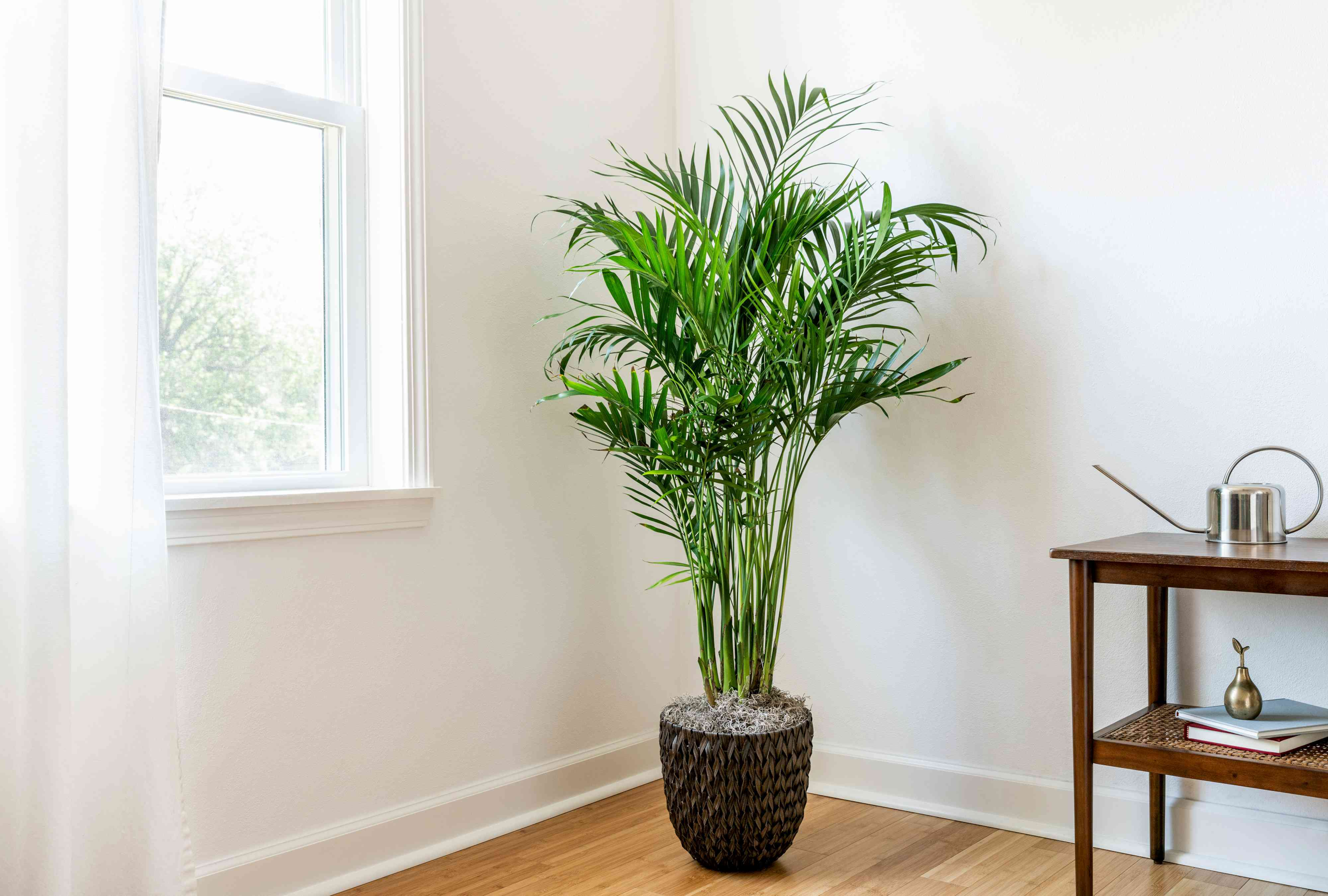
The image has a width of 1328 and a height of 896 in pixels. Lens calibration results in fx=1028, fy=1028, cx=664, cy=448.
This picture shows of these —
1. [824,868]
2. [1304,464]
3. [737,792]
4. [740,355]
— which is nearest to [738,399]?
[740,355]

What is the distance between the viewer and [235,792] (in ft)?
6.52

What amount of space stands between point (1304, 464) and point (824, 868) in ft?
4.27

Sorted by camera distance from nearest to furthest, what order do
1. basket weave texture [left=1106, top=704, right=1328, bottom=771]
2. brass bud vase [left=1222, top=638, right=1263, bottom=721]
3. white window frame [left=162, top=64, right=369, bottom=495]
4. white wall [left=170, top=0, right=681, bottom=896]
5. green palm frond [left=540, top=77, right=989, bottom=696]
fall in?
1. basket weave texture [left=1106, top=704, right=1328, bottom=771]
2. brass bud vase [left=1222, top=638, right=1263, bottom=721]
3. white wall [left=170, top=0, right=681, bottom=896]
4. green palm frond [left=540, top=77, right=989, bottom=696]
5. white window frame [left=162, top=64, right=369, bottom=495]

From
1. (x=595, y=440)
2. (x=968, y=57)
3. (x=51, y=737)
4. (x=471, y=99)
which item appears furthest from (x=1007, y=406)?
(x=51, y=737)

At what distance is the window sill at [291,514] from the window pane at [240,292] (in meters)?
0.13

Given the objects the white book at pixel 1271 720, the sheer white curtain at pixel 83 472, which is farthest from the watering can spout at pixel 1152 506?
the sheer white curtain at pixel 83 472

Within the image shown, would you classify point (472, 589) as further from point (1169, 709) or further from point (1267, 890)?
point (1267, 890)

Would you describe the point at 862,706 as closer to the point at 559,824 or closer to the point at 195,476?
the point at 559,824

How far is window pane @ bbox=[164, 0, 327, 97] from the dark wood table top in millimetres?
1865

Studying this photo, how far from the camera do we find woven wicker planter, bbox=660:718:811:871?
7.01 ft

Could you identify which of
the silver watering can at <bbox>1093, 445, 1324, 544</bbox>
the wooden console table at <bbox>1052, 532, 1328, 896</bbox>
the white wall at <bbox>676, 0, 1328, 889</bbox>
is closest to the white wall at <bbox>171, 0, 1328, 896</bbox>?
the white wall at <bbox>676, 0, 1328, 889</bbox>

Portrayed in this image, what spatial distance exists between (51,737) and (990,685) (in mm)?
1958

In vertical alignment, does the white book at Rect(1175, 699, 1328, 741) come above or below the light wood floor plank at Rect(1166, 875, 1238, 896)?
above

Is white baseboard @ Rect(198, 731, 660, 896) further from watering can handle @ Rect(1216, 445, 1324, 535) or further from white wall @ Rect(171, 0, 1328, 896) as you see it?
watering can handle @ Rect(1216, 445, 1324, 535)
